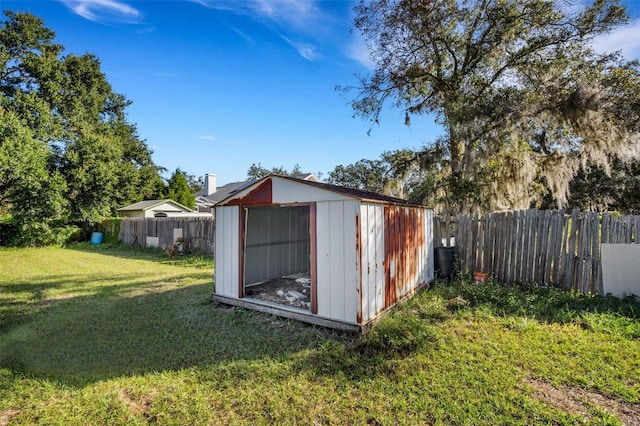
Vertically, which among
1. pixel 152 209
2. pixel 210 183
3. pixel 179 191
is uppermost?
pixel 210 183

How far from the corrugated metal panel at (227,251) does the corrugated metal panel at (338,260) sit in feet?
5.42

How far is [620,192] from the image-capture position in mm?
13195

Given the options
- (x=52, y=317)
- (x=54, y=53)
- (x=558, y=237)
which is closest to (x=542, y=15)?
(x=558, y=237)

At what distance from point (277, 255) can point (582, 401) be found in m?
5.62

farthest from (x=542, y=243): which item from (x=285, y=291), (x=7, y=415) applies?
(x=7, y=415)

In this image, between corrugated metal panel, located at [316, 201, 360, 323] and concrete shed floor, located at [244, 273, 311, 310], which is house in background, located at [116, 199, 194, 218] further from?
corrugated metal panel, located at [316, 201, 360, 323]

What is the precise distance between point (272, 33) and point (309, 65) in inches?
63.3

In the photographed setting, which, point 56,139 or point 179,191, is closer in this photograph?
point 56,139

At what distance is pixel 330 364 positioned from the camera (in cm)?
320

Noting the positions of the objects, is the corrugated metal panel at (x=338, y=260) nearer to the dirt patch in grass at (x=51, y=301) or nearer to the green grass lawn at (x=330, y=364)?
the green grass lawn at (x=330, y=364)

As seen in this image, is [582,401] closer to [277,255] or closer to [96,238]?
[277,255]

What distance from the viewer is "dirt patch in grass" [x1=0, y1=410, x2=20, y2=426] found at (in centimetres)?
243

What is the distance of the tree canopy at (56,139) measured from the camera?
13.2 meters

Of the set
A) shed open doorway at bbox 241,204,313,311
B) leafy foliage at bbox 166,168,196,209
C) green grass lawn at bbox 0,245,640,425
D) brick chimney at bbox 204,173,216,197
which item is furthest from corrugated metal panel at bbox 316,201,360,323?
leafy foliage at bbox 166,168,196,209
